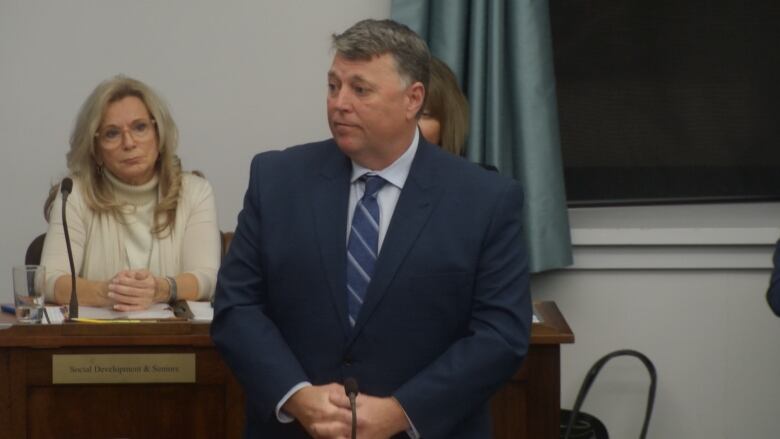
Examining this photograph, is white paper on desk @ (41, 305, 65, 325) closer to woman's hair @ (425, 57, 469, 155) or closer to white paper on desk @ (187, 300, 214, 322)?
white paper on desk @ (187, 300, 214, 322)

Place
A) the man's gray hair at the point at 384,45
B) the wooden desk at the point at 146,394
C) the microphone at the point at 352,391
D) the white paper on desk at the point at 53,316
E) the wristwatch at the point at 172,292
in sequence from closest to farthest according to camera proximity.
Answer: the microphone at the point at 352,391 < the man's gray hair at the point at 384,45 < the wooden desk at the point at 146,394 < the white paper on desk at the point at 53,316 < the wristwatch at the point at 172,292

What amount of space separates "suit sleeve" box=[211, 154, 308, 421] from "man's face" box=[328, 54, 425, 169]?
226 mm

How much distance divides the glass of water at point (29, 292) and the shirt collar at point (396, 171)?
1.17 meters

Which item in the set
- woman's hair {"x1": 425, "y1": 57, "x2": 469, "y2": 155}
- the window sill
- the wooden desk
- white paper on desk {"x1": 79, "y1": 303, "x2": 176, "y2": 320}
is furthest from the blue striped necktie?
the window sill

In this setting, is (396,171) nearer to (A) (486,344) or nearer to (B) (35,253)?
(A) (486,344)

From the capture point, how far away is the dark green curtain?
410 cm

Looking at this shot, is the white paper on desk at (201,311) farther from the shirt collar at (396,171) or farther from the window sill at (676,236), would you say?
the window sill at (676,236)

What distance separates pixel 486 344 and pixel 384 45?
575mm

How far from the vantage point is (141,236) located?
3721mm

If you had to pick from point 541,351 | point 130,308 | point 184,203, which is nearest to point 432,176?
point 541,351

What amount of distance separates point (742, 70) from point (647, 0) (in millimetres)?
404

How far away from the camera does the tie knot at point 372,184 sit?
7.79 feet

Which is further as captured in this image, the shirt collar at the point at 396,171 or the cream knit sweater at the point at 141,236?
the cream knit sweater at the point at 141,236

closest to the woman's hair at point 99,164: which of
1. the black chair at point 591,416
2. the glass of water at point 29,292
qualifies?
the glass of water at point 29,292
